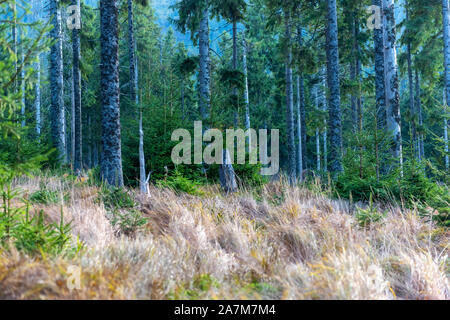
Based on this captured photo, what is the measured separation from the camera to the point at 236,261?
12.1 feet

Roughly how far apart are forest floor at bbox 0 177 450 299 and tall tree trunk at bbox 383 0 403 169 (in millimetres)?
4541

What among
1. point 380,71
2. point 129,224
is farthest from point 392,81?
point 129,224

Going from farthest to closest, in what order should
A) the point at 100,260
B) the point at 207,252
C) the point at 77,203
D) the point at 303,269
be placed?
the point at 77,203 < the point at 207,252 < the point at 303,269 < the point at 100,260

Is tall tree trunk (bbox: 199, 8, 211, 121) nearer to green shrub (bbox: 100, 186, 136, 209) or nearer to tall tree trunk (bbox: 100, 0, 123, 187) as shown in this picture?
tall tree trunk (bbox: 100, 0, 123, 187)

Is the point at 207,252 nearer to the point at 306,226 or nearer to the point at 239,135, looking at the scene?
the point at 306,226

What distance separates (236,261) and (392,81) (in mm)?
8163

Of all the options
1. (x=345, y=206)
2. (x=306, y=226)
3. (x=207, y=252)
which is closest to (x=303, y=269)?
(x=207, y=252)

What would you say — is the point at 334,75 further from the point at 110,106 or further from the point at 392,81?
the point at 110,106

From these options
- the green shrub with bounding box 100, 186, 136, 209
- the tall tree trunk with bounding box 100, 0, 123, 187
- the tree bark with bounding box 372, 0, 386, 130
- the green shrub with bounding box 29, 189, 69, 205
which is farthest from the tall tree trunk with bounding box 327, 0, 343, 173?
the green shrub with bounding box 29, 189, 69, 205

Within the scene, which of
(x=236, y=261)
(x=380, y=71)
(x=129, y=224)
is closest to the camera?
(x=236, y=261)

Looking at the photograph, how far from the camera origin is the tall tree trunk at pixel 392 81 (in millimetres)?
9359

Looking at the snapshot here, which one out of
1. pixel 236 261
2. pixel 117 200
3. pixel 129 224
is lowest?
pixel 236 261
